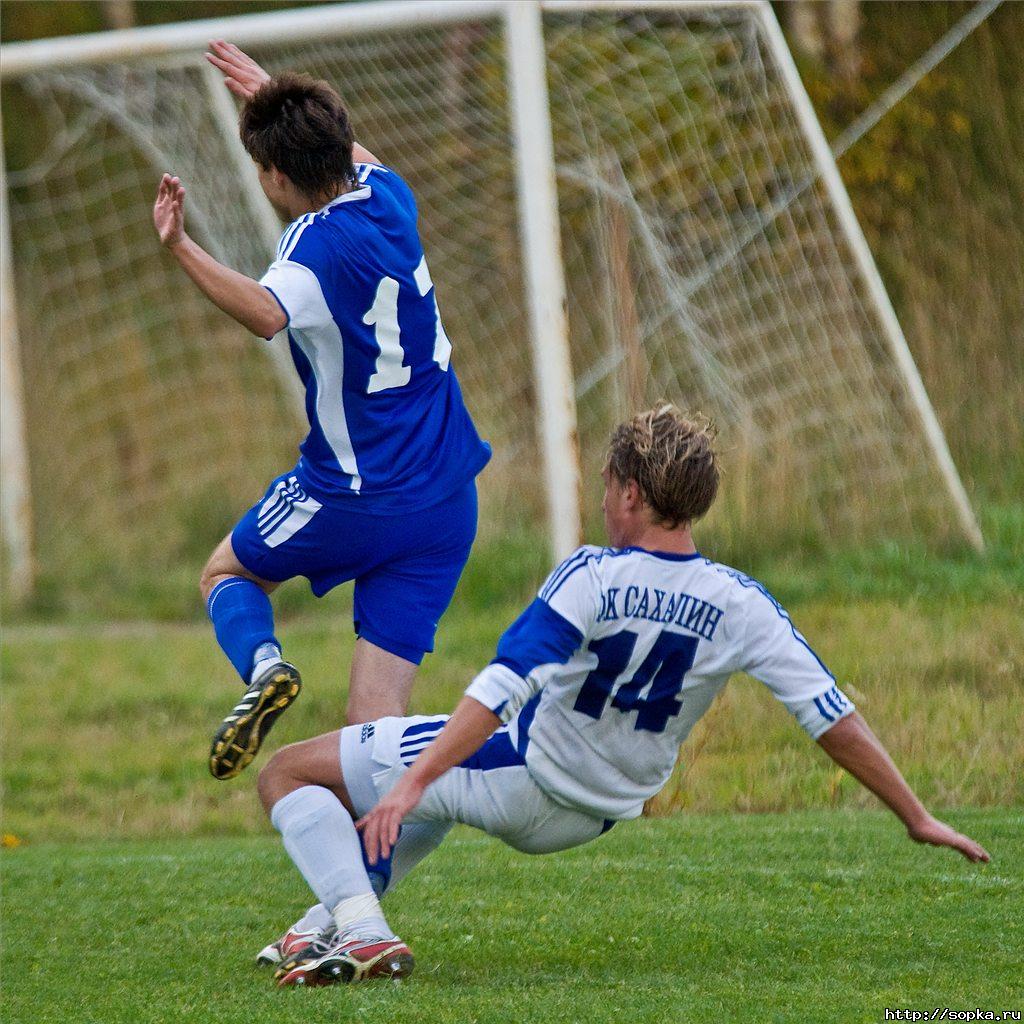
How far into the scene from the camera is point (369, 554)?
4.41 metres

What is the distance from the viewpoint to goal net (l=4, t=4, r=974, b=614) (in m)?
8.72

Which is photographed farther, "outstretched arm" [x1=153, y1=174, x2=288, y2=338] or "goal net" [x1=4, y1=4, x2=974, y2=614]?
"goal net" [x1=4, y1=4, x2=974, y2=614]

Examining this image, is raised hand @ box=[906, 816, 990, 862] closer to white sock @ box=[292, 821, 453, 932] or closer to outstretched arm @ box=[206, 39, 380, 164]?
white sock @ box=[292, 821, 453, 932]

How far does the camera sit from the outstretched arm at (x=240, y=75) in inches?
180

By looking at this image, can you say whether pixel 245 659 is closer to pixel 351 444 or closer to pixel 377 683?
pixel 377 683

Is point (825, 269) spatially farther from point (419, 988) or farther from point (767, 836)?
point (419, 988)

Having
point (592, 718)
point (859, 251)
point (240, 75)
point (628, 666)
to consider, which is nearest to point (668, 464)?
point (628, 666)

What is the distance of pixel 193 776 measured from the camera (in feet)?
25.6

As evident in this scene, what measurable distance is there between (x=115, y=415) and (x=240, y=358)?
108 centimetres

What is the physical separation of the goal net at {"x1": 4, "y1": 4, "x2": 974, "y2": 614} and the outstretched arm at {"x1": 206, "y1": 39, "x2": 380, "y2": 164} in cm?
225

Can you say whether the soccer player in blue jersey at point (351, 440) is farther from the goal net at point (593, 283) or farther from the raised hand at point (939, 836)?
the goal net at point (593, 283)

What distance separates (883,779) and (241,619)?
1800mm

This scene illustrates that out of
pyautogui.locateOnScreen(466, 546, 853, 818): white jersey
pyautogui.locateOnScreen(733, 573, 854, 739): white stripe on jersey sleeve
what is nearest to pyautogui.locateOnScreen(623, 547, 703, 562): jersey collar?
pyautogui.locateOnScreen(466, 546, 853, 818): white jersey

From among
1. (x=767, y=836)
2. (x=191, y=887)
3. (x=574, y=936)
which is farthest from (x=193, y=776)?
(x=574, y=936)
